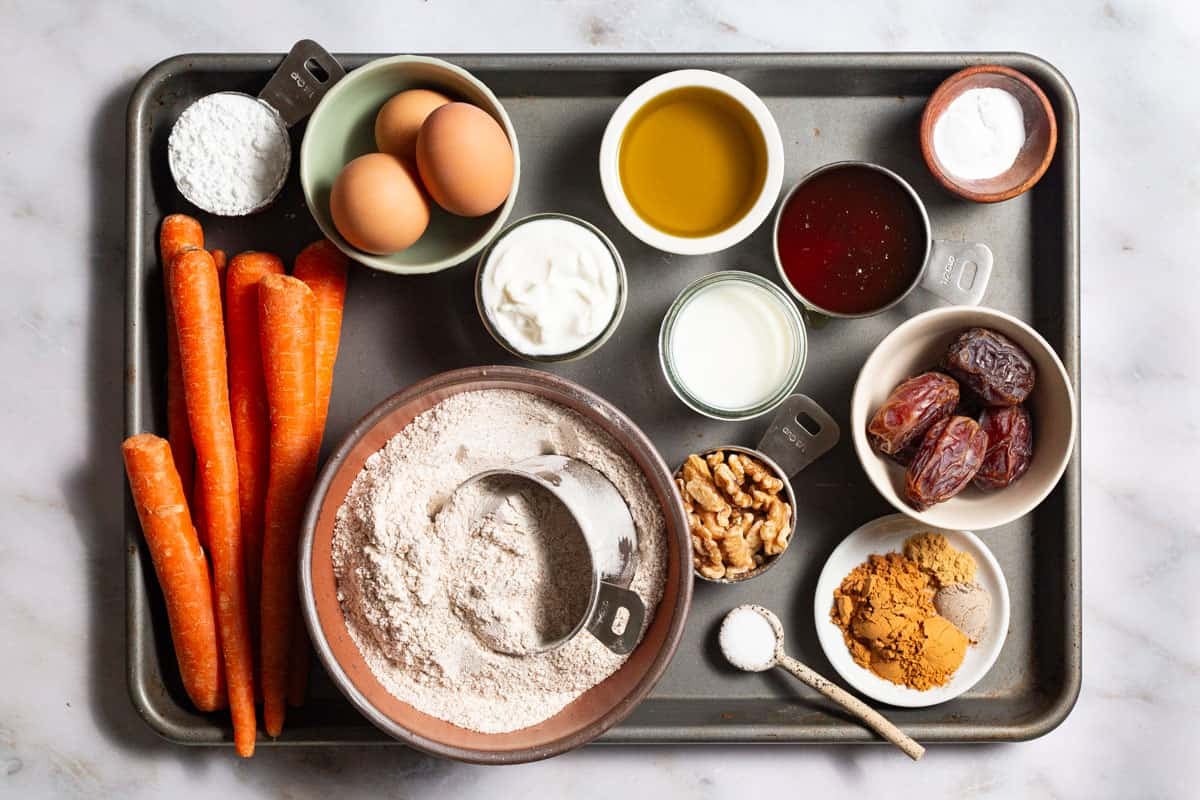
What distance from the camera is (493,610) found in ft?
4.37

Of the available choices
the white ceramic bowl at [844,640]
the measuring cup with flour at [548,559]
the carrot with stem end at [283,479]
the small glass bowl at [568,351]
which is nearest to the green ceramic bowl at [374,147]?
the small glass bowl at [568,351]

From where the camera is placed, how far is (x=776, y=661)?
5.12ft

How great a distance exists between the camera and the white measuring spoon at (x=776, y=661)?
5.07 ft

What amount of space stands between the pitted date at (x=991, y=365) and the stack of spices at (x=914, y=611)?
0.87 feet

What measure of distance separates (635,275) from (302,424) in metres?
0.60

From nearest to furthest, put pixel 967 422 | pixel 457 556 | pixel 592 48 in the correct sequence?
pixel 457 556
pixel 967 422
pixel 592 48

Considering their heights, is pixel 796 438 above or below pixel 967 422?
below

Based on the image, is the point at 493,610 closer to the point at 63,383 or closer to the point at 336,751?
the point at 336,751

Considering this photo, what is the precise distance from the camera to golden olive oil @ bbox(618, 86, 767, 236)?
154cm

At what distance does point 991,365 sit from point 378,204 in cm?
95

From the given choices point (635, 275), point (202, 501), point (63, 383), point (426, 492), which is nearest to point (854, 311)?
point (635, 275)

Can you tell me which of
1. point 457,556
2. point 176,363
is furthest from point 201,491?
point 457,556

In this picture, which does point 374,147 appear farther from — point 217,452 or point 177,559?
point 177,559

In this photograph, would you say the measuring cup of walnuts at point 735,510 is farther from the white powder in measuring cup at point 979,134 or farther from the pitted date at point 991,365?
the white powder in measuring cup at point 979,134
